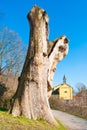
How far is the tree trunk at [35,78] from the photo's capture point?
14.9 m

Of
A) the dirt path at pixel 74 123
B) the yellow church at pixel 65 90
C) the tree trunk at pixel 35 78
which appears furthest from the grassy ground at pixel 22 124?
the yellow church at pixel 65 90

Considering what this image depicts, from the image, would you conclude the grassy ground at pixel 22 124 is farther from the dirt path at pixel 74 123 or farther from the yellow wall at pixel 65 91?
the yellow wall at pixel 65 91

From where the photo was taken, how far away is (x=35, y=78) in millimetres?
A: 15133

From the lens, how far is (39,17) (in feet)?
51.6

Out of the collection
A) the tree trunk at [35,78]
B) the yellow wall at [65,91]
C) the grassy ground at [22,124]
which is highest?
the yellow wall at [65,91]

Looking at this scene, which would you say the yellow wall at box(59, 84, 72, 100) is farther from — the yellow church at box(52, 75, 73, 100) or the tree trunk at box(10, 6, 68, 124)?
the tree trunk at box(10, 6, 68, 124)

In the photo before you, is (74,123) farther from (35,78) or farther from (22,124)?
(22,124)

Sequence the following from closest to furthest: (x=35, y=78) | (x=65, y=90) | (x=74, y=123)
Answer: (x=35, y=78) → (x=74, y=123) → (x=65, y=90)

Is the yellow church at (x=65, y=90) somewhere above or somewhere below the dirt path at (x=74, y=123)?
above

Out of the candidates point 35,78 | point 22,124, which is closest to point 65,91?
point 35,78

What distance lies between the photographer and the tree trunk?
585 inches

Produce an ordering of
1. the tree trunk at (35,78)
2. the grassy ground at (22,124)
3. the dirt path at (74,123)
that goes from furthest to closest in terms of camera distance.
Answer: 1. the dirt path at (74,123)
2. the tree trunk at (35,78)
3. the grassy ground at (22,124)

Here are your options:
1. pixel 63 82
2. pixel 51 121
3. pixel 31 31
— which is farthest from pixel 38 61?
pixel 63 82

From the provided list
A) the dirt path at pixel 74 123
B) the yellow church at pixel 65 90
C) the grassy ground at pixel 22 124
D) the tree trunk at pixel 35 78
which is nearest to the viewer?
the grassy ground at pixel 22 124
